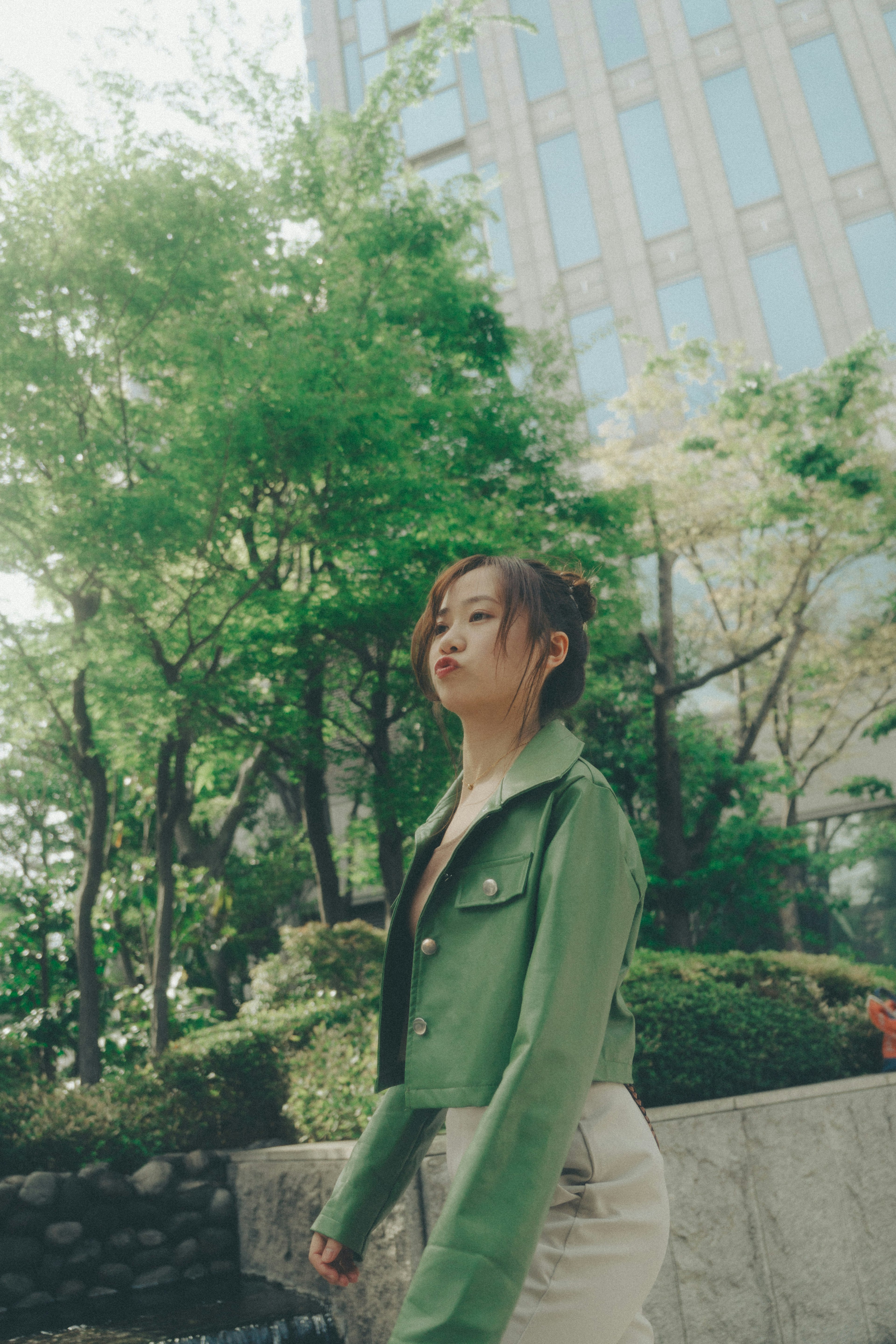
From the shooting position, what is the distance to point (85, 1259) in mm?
5559

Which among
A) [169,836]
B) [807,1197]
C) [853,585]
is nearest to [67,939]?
[169,836]

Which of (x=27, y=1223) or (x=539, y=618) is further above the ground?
(x=539, y=618)

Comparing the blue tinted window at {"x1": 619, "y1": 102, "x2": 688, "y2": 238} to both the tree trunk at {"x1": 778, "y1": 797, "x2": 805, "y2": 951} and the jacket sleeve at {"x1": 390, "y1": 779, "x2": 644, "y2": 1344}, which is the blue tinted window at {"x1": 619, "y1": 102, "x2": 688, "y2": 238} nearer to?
the tree trunk at {"x1": 778, "y1": 797, "x2": 805, "y2": 951}

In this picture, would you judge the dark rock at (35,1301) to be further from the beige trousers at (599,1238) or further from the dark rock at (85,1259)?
the beige trousers at (599,1238)

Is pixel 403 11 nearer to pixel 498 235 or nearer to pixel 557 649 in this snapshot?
pixel 498 235

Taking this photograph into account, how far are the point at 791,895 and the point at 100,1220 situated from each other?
1027cm

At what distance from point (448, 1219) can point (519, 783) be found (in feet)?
2.01

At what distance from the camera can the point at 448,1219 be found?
107 cm

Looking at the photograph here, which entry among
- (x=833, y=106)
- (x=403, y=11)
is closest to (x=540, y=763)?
(x=833, y=106)

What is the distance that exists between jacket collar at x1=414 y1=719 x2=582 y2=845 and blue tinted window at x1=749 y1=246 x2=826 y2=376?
794 inches

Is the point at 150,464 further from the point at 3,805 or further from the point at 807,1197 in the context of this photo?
the point at 3,805

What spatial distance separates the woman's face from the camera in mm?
1652

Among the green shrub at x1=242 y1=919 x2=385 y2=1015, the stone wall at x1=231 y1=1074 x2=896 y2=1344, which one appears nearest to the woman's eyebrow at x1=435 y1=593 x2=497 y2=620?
the stone wall at x1=231 y1=1074 x2=896 y2=1344

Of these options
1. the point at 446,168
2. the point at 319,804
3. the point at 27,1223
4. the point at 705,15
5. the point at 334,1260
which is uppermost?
the point at 705,15
